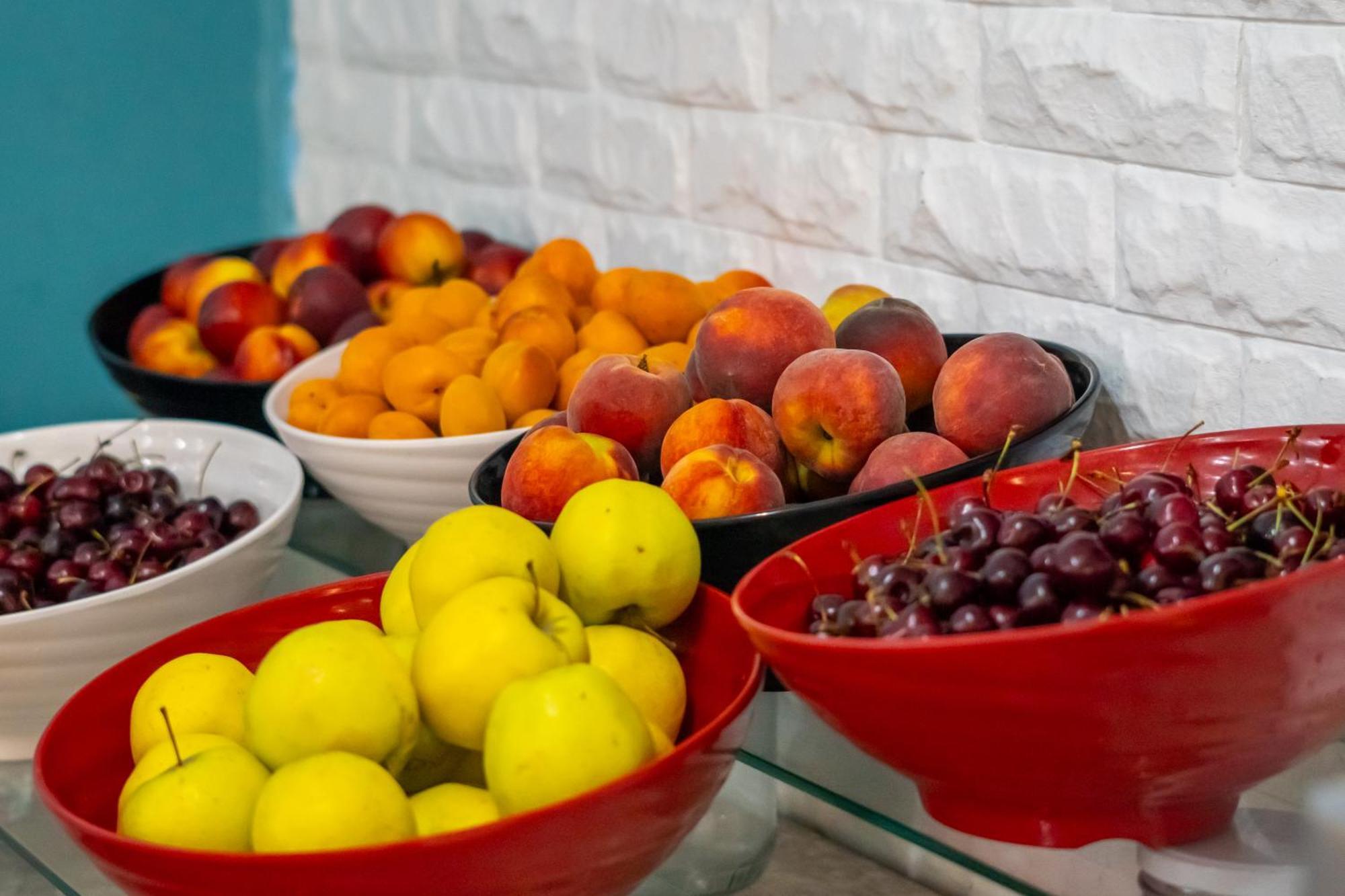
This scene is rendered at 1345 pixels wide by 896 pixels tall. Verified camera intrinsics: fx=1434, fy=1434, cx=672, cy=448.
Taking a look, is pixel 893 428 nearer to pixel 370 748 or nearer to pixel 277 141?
pixel 370 748

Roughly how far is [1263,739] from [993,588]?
0.32 feet

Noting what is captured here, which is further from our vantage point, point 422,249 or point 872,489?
point 422,249

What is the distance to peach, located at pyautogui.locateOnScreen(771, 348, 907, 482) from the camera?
0.69 meters

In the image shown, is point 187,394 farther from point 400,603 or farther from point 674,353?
point 400,603

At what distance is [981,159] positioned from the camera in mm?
878

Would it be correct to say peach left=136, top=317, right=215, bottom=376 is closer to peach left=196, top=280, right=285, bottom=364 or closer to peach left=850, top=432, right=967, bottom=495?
peach left=196, top=280, right=285, bottom=364

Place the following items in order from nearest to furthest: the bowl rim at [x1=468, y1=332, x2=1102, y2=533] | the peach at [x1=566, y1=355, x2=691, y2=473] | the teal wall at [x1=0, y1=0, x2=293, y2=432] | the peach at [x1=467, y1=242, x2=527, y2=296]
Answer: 1. the bowl rim at [x1=468, y1=332, x2=1102, y2=533]
2. the peach at [x1=566, y1=355, x2=691, y2=473]
3. the peach at [x1=467, y1=242, x2=527, y2=296]
4. the teal wall at [x1=0, y1=0, x2=293, y2=432]

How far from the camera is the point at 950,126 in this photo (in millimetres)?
895

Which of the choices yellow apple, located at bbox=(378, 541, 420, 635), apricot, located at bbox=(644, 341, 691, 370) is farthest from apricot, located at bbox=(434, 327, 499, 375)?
yellow apple, located at bbox=(378, 541, 420, 635)

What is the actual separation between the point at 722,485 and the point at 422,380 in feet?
1.07

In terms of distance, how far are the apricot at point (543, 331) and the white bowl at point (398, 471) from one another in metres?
0.08

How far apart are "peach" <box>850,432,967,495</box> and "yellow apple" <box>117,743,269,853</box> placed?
1.01 ft

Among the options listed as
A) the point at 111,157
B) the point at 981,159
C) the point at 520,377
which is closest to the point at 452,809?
the point at 520,377

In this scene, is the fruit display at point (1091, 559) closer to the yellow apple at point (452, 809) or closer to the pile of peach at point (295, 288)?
the yellow apple at point (452, 809)
